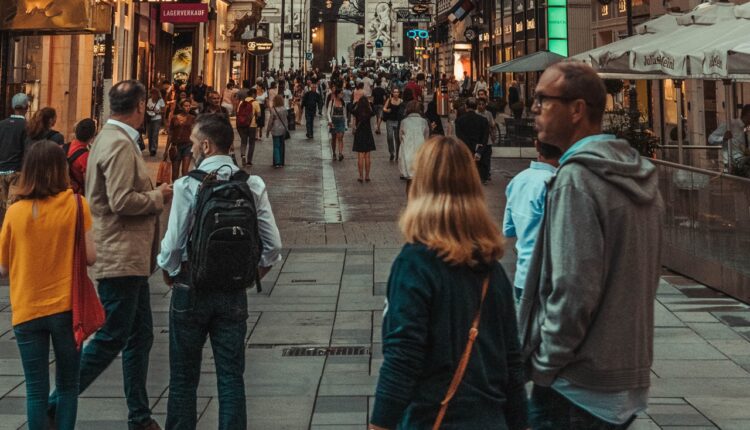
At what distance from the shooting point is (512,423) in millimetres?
3445

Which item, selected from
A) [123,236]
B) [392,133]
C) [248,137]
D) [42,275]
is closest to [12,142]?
[123,236]

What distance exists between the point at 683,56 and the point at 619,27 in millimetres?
25729

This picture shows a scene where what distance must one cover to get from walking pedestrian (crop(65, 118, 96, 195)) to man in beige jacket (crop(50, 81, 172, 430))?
162 cm

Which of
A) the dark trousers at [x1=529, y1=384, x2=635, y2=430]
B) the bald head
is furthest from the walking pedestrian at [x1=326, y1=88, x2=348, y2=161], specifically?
the dark trousers at [x1=529, y1=384, x2=635, y2=430]

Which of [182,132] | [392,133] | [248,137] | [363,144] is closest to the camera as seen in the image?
[182,132]

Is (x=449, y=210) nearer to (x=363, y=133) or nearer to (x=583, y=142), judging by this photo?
(x=583, y=142)

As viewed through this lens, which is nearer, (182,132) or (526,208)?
(526,208)

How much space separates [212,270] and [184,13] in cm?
2988

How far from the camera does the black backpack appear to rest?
4996 mm

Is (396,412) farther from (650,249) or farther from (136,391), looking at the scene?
(136,391)

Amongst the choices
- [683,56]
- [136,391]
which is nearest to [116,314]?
[136,391]

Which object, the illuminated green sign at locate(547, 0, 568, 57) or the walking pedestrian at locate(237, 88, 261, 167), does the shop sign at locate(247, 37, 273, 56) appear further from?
the walking pedestrian at locate(237, 88, 261, 167)

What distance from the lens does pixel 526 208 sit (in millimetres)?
5926

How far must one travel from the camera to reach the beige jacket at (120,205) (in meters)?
5.71
